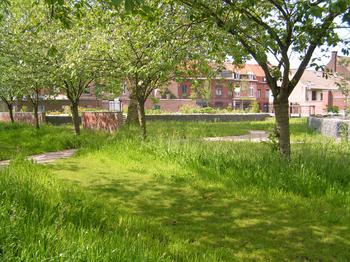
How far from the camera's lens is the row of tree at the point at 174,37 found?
6.84 metres

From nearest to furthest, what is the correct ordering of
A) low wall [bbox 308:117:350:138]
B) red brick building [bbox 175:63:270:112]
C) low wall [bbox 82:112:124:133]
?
low wall [bbox 308:117:350:138], low wall [bbox 82:112:124:133], red brick building [bbox 175:63:270:112]

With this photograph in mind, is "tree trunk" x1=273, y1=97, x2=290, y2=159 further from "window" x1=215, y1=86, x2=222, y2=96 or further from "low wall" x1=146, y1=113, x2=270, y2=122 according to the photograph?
"window" x1=215, y1=86, x2=222, y2=96

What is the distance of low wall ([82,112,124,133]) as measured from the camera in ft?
67.2

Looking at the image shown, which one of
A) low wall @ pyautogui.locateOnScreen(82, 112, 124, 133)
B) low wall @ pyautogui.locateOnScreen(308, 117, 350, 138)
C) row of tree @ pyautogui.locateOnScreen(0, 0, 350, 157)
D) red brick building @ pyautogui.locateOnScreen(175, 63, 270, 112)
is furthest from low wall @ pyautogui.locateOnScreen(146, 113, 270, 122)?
red brick building @ pyautogui.locateOnScreen(175, 63, 270, 112)

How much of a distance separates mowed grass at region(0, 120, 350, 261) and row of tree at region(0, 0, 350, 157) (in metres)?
1.25

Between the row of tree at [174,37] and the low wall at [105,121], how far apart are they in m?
4.90

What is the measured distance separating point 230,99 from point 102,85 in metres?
54.0

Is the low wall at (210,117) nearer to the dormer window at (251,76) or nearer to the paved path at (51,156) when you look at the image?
the paved path at (51,156)

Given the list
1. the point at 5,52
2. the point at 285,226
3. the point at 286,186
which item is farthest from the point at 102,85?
the point at 285,226

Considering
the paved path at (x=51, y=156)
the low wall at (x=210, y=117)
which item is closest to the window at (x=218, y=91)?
the low wall at (x=210, y=117)

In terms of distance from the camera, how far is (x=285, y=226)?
18.2 ft

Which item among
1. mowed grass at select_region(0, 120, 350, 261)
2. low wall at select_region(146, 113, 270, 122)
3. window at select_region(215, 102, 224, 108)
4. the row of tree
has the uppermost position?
the row of tree

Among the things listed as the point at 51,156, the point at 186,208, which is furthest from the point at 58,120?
the point at 186,208

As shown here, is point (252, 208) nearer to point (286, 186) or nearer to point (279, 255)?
point (286, 186)
